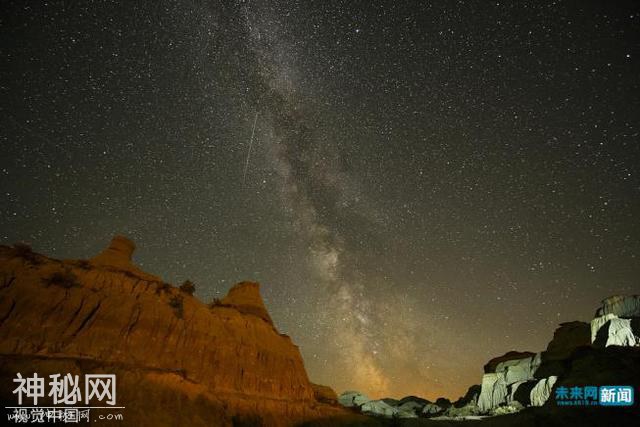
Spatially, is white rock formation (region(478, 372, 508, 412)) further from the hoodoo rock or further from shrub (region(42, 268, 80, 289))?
shrub (region(42, 268, 80, 289))

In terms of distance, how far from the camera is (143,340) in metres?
23.7

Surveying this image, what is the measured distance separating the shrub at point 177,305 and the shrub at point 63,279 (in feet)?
22.1

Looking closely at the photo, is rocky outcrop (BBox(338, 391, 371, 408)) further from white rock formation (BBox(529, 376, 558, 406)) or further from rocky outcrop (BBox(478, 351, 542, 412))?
white rock formation (BBox(529, 376, 558, 406))

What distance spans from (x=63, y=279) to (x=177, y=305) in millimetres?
8055

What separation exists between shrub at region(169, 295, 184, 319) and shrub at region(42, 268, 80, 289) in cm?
674

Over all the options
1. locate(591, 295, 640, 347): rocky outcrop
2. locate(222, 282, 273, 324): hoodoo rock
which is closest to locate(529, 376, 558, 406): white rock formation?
locate(591, 295, 640, 347): rocky outcrop

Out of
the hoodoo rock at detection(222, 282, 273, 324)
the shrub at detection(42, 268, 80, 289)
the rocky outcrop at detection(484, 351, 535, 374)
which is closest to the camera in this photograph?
the shrub at detection(42, 268, 80, 289)

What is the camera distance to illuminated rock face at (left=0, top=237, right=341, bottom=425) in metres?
19.9

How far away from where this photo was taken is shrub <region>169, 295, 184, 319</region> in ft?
89.3

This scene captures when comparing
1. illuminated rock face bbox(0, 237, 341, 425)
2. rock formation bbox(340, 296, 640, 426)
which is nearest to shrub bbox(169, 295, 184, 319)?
illuminated rock face bbox(0, 237, 341, 425)

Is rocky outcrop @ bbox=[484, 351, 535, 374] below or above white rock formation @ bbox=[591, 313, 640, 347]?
below

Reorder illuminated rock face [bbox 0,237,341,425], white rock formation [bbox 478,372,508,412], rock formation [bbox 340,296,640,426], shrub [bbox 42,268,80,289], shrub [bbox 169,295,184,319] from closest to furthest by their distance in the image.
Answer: illuminated rock face [bbox 0,237,341,425] < shrub [bbox 42,268,80,289] < shrub [bbox 169,295,184,319] < rock formation [bbox 340,296,640,426] < white rock formation [bbox 478,372,508,412]

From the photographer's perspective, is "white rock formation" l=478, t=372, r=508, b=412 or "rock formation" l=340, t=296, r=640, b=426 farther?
"white rock formation" l=478, t=372, r=508, b=412

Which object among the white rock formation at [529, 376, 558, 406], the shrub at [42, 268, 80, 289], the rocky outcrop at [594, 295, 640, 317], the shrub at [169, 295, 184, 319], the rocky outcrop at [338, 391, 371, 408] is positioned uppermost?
the shrub at [42, 268, 80, 289]
